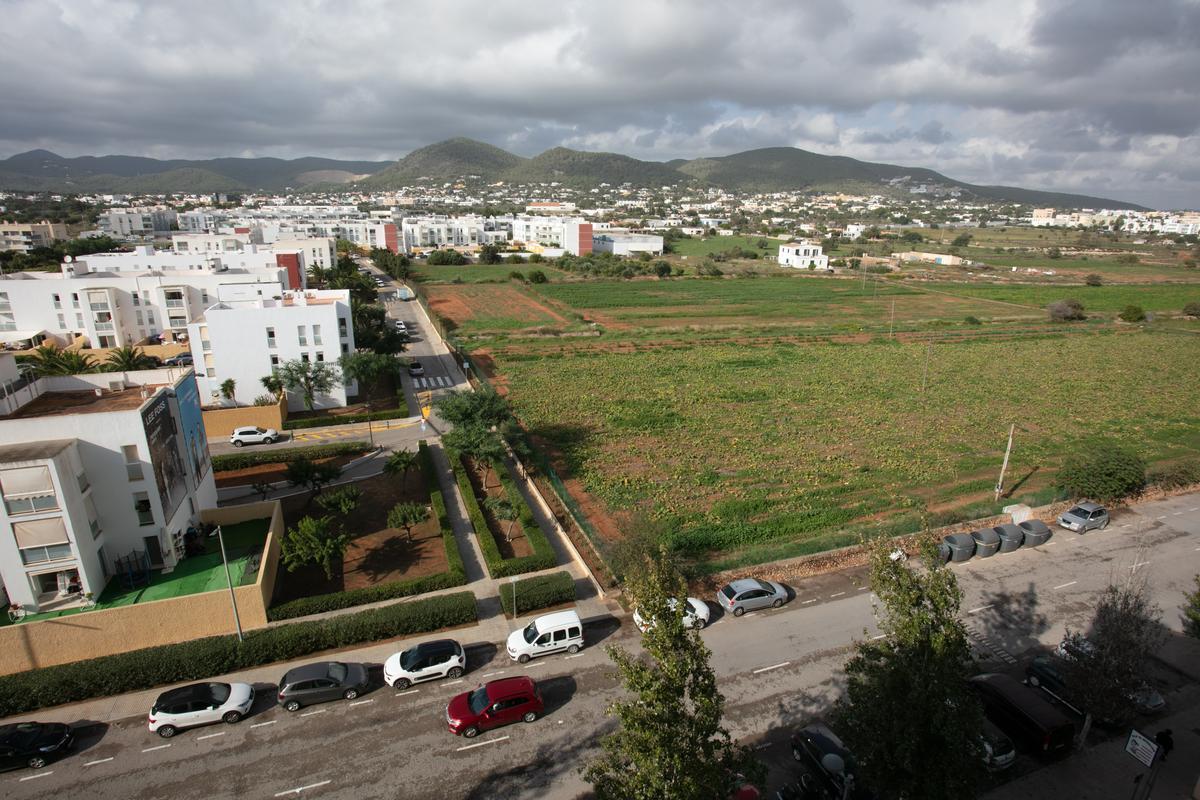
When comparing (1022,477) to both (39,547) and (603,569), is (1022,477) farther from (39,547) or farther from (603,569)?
(39,547)

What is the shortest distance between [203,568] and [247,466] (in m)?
11.2

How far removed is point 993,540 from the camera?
24.8 metres

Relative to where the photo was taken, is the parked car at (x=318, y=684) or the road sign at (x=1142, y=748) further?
the parked car at (x=318, y=684)

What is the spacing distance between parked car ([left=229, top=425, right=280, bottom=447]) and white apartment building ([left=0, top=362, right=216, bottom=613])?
10461 mm

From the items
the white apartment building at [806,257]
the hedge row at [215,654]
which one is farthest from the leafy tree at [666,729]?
the white apartment building at [806,257]

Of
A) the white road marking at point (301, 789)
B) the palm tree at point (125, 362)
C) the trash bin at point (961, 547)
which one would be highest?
the palm tree at point (125, 362)

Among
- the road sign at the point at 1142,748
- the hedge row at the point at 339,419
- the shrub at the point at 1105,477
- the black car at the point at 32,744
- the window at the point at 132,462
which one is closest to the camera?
the road sign at the point at 1142,748

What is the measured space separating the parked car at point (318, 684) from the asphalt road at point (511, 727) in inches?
12.9

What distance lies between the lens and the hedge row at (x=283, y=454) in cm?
3169

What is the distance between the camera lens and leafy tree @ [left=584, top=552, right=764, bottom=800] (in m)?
10.6

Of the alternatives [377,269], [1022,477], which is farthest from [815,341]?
[377,269]

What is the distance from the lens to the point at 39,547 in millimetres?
18750

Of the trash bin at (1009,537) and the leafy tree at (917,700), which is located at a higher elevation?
the leafy tree at (917,700)

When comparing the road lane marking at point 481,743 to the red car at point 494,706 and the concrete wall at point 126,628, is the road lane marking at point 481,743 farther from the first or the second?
the concrete wall at point 126,628
